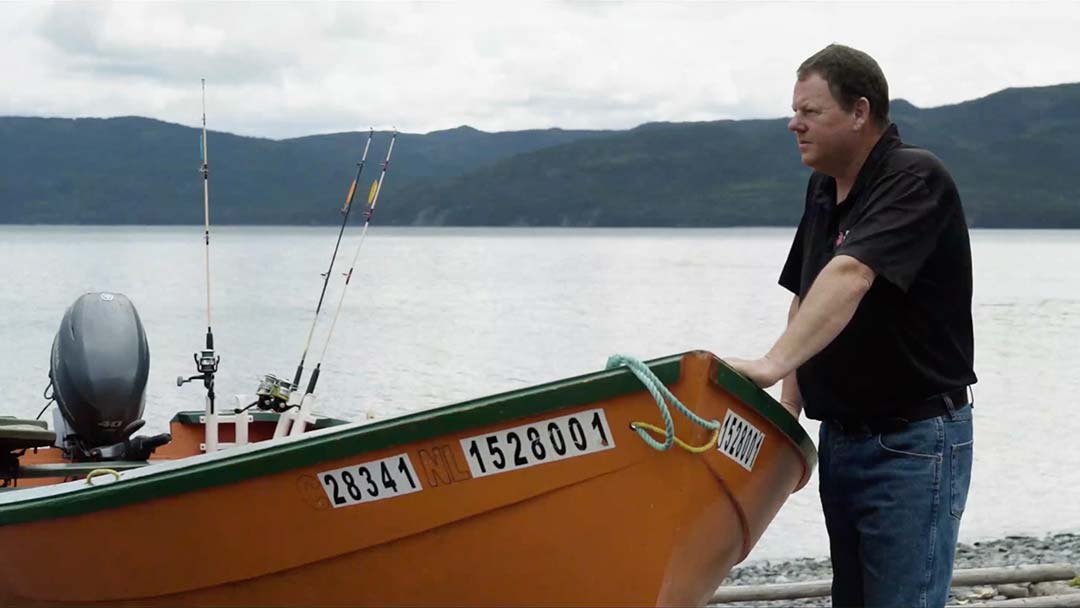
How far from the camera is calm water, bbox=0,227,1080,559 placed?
22906mm

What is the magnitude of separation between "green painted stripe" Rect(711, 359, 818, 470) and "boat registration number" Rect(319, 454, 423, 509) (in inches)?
42.9

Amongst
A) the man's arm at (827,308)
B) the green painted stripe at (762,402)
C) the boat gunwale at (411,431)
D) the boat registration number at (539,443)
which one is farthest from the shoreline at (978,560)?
the man's arm at (827,308)

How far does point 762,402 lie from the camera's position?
4.85 meters

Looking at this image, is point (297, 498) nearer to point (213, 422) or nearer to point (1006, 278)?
point (213, 422)

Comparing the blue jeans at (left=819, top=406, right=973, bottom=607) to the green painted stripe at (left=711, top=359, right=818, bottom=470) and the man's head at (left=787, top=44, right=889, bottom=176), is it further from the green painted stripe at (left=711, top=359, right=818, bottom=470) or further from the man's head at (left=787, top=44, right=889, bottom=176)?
the man's head at (left=787, top=44, right=889, bottom=176)

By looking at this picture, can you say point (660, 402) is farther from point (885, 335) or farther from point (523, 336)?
point (523, 336)

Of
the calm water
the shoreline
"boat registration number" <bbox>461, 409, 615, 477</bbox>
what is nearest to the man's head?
"boat registration number" <bbox>461, 409, 615, 477</bbox>

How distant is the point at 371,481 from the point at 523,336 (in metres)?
43.1

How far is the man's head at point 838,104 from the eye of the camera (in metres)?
4.39

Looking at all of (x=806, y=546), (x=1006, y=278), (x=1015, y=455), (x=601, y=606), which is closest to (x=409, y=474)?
(x=601, y=606)

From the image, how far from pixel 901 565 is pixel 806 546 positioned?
11322mm

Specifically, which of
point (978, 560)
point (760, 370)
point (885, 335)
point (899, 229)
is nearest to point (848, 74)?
point (899, 229)

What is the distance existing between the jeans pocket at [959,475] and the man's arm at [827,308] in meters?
0.58

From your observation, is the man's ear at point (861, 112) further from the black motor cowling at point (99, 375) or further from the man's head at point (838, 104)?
the black motor cowling at point (99, 375)
